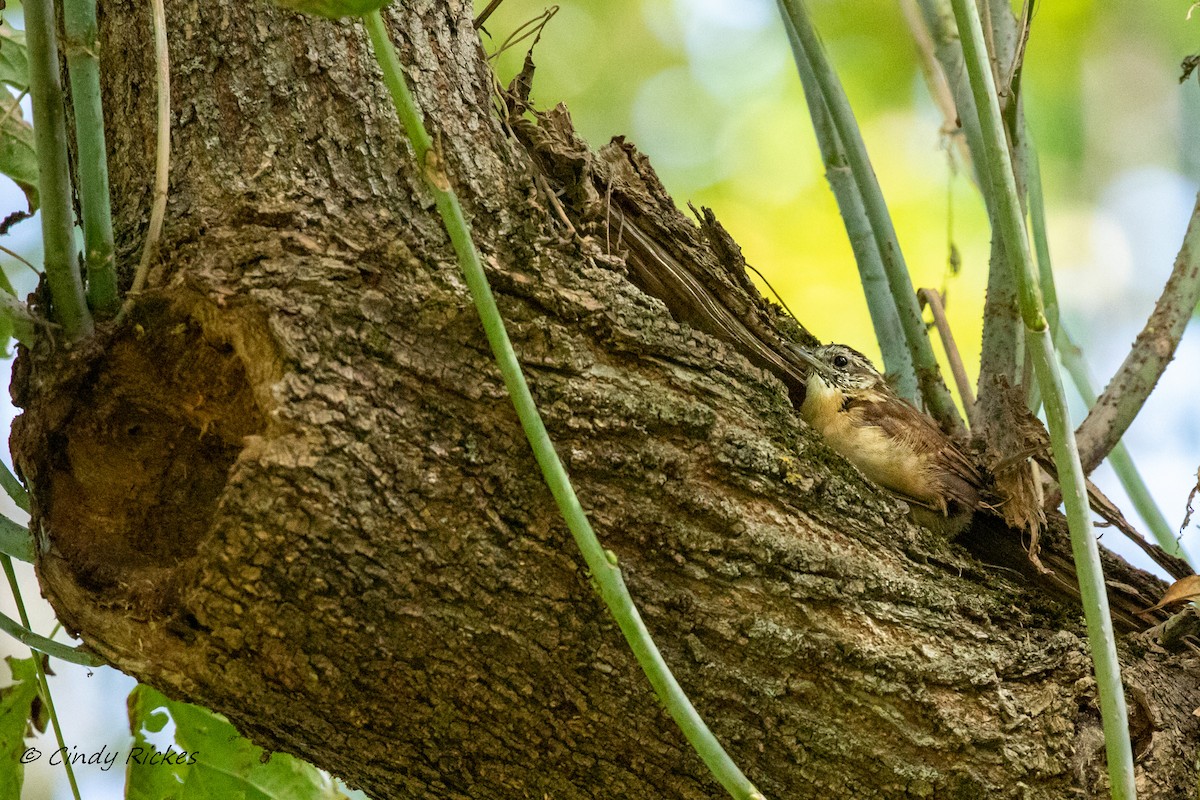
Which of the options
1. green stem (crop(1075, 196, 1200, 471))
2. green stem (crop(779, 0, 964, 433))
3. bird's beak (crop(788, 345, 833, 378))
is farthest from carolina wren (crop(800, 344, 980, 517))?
green stem (crop(1075, 196, 1200, 471))

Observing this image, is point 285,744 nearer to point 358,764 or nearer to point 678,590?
point 358,764

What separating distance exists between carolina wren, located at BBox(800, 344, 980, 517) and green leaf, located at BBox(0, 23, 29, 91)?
99.2 inches

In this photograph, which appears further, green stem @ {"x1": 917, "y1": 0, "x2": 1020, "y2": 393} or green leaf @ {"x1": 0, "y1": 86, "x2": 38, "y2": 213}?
green stem @ {"x1": 917, "y1": 0, "x2": 1020, "y2": 393}

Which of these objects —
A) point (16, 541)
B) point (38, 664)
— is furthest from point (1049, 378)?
point (38, 664)

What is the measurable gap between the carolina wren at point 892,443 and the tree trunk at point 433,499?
581mm

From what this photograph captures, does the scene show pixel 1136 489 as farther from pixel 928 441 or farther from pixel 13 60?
pixel 13 60

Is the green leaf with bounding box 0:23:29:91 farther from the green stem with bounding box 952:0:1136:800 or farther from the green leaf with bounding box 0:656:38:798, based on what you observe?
the green stem with bounding box 952:0:1136:800

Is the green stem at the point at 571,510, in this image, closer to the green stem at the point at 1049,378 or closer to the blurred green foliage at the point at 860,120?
the green stem at the point at 1049,378

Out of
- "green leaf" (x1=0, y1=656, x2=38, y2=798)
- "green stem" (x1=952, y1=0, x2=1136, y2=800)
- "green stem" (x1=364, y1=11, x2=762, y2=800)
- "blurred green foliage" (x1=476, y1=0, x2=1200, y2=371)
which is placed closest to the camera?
"green stem" (x1=364, y1=11, x2=762, y2=800)

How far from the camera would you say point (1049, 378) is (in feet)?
6.40

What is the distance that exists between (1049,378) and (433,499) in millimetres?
1189

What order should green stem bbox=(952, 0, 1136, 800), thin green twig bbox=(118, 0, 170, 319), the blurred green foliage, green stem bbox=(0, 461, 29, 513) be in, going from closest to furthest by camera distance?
green stem bbox=(952, 0, 1136, 800) → thin green twig bbox=(118, 0, 170, 319) → green stem bbox=(0, 461, 29, 513) → the blurred green foliage

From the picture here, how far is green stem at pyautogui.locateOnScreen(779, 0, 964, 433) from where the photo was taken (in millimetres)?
3361

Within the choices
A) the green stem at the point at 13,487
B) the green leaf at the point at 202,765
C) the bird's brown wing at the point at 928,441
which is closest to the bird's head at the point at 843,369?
the bird's brown wing at the point at 928,441
